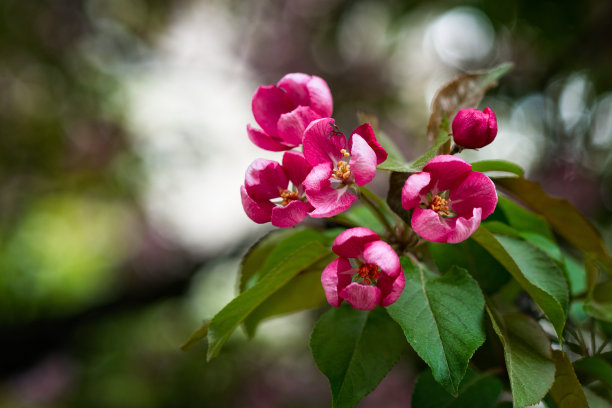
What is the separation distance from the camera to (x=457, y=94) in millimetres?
641

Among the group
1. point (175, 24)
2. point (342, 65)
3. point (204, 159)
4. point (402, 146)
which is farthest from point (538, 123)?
point (175, 24)

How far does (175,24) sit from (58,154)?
115 centimetres

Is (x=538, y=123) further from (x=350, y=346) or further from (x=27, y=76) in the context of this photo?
(x=27, y=76)

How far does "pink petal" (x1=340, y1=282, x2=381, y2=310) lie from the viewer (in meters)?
0.46

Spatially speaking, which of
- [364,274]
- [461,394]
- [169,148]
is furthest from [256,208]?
[169,148]

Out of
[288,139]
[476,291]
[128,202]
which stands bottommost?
[128,202]

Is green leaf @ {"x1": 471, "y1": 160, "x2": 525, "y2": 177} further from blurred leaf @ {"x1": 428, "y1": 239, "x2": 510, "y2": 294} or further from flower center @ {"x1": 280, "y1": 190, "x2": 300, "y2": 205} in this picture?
flower center @ {"x1": 280, "y1": 190, "x2": 300, "y2": 205}

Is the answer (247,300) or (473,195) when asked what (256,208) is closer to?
(247,300)

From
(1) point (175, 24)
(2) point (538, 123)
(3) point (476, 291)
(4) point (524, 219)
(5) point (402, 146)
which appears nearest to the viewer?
(3) point (476, 291)

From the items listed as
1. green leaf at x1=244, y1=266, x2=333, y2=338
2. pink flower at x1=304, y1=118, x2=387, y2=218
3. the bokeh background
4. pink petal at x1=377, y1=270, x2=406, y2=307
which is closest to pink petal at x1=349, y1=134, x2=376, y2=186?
pink flower at x1=304, y1=118, x2=387, y2=218

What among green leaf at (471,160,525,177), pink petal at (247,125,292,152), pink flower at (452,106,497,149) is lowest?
green leaf at (471,160,525,177)

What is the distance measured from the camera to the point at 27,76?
2.84 m

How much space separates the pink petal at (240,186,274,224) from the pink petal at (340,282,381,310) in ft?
0.40

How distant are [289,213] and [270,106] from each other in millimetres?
163
